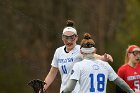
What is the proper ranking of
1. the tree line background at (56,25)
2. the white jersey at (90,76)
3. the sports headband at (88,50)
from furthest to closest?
the tree line background at (56,25) → the sports headband at (88,50) → the white jersey at (90,76)

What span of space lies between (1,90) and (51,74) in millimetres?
12815

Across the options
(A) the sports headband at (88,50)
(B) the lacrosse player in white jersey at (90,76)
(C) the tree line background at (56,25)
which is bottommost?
(B) the lacrosse player in white jersey at (90,76)

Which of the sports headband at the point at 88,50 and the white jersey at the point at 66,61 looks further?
the white jersey at the point at 66,61

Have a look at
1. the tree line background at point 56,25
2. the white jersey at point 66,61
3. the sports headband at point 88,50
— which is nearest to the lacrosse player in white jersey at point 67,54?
the white jersey at point 66,61

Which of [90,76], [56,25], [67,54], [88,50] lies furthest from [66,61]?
[56,25]

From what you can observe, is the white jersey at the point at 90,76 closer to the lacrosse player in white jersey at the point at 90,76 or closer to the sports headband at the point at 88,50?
the lacrosse player in white jersey at the point at 90,76

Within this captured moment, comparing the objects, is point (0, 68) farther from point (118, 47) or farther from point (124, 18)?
point (124, 18)

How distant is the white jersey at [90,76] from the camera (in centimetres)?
1383

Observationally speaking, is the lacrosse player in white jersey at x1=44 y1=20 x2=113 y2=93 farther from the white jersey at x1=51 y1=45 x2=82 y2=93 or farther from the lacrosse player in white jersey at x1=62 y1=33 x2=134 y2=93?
the lacrosse player in white jersey at x1=62 y1=33 x2=134 y2=93

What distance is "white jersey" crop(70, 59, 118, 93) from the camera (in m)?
13.8

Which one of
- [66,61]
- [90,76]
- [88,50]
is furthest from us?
[66,61]

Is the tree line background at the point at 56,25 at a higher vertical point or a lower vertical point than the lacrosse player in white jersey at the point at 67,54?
higher

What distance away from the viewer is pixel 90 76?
13.8 m

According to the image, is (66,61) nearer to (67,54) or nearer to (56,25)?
(67,54)
